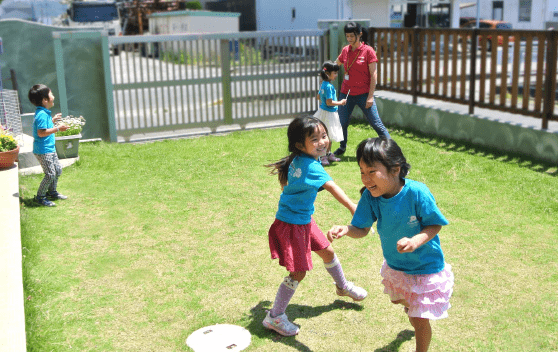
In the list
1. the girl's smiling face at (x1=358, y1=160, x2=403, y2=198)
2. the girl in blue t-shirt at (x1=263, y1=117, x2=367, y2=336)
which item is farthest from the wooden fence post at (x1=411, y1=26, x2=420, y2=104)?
the girl's smiling face at (x1=358, y1=160, x2=403, y2=198)

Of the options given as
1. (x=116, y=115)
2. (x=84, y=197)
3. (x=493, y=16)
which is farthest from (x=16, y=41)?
(x=493, y=16)

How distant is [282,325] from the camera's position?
12.4ft

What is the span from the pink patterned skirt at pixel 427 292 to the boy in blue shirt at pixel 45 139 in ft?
14.5

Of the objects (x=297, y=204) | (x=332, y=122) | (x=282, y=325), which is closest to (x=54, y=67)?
(x=332, y=122)

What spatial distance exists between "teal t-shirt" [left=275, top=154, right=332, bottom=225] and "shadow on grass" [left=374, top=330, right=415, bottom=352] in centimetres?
88

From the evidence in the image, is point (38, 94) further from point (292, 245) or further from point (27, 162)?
A: point (292, 245)

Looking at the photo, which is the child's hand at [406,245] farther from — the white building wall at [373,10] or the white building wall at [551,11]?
the white building wall at [551,11]

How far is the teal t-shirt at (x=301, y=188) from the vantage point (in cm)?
363

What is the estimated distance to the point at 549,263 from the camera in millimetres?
4781

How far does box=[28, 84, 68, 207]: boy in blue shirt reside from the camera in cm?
636

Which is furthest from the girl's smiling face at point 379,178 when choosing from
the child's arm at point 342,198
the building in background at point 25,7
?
the building in background at point 25,7

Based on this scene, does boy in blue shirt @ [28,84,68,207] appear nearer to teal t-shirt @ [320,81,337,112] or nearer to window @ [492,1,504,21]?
teal t-shirt @ [320,81,337,112]

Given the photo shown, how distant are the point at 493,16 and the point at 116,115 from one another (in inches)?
1157

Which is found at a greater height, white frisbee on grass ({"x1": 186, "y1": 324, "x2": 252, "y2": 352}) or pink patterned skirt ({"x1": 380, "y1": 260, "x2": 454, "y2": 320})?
pink patterned skirt ({"x1": 380, "y1": 260, "x2": 454, "y2": 320})
